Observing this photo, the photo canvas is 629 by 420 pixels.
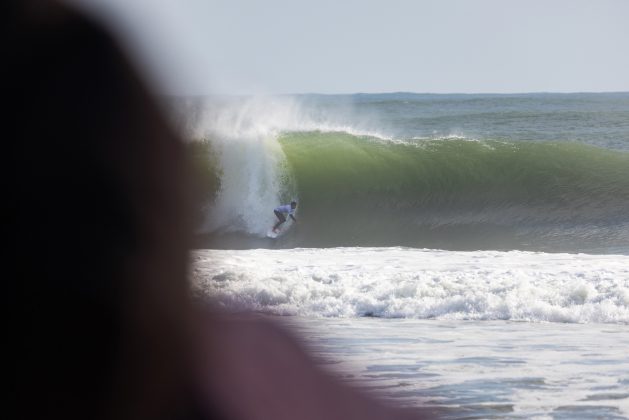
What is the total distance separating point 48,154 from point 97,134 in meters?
0.05

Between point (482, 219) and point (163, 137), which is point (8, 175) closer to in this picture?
point (163, 137)

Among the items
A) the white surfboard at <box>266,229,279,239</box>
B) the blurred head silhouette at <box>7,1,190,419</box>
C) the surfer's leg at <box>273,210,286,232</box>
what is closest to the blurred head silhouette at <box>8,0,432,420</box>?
the blurred head silhouette at <box>7,1,190,419</box>

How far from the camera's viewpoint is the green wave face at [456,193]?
1516 cm

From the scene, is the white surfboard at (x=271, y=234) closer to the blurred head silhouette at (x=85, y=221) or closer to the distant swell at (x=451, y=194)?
the distant swell at (x=451, y=194)

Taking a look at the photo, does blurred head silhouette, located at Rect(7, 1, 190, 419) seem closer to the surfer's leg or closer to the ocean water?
the ocean water

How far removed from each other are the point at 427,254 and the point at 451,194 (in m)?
7.01

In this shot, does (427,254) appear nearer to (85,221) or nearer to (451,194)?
(451,194)

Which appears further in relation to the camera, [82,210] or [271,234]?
[271,234]

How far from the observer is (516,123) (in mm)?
42969

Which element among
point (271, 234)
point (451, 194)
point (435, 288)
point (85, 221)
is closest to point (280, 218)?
point (271, 234)

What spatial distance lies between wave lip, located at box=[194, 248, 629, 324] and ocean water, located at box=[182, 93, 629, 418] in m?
0.02

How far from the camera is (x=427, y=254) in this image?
11.5 metres

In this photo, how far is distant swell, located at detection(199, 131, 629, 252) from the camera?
49.3 ft

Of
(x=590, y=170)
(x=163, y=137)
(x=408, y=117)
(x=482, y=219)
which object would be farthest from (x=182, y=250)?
(x=408, y=117)
